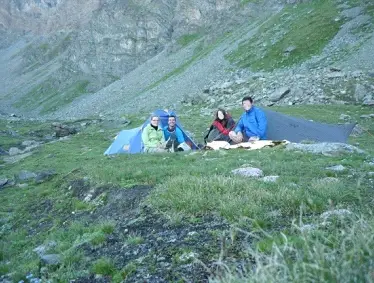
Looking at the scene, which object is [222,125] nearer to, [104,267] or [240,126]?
[240,126]

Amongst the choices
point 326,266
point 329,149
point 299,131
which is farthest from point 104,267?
point 299,131

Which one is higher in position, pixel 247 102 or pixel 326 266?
pixel 326 266

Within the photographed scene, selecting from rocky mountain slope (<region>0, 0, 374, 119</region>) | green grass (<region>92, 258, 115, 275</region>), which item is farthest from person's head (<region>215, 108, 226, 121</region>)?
rocky mountain slope (<region>0, 0, 374, 119</region>)

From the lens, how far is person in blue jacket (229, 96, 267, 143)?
15.7 metres

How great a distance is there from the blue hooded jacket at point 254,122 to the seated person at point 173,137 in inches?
100.0

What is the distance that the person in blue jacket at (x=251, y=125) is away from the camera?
51.6 ft

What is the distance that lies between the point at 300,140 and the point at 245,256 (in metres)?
11.8

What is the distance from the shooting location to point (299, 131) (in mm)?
17031

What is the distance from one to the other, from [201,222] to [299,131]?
1113cm

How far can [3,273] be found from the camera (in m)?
7.35

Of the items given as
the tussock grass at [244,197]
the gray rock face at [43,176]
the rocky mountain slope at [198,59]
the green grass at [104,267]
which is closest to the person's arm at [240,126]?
the gray rock face at [43,176]

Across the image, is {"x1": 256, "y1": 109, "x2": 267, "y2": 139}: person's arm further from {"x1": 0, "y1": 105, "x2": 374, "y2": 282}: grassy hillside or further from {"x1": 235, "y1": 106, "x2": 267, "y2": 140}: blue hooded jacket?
{"x1": 0, "y1": 105, "x2": 374, "y2": 282}: grassy hillside

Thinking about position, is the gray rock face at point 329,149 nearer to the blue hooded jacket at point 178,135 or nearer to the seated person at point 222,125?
the seated person at point 222,125

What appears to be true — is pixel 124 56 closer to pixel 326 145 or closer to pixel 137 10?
pixel 137 10
